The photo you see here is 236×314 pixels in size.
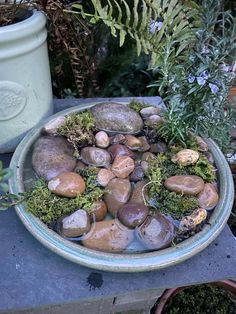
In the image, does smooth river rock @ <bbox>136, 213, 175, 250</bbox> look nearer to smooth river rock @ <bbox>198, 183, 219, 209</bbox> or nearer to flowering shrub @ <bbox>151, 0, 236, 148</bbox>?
smooth river rock @ <bbox>198, 183, 219, 209</bbox>

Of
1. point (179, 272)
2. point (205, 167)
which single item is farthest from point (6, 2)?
point (179, 272)

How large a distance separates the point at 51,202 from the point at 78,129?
0.89ft

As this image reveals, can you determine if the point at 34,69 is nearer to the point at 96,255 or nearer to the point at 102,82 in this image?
the point at 96,255

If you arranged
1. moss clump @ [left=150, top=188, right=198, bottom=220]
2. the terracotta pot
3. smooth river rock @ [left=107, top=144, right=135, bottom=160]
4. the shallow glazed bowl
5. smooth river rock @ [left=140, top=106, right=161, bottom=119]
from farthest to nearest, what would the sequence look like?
1. the terracotta pot
2. smooth river rock @ [left=140, top=106, right=161, bottom=119]
3. smooth river rock @ [left=107, top=144, right=135, bottom=160]
4. moss clump @ [left=150, top=188, right=198, bottom=220]
5. the shallow glazed bowl

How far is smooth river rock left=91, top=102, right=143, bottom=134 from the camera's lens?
3.73ft

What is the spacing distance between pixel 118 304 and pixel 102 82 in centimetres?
116

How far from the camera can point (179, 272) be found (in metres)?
0.89

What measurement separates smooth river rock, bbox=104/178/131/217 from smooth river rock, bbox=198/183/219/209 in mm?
191

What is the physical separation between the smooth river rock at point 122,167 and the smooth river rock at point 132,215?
0.36 feet

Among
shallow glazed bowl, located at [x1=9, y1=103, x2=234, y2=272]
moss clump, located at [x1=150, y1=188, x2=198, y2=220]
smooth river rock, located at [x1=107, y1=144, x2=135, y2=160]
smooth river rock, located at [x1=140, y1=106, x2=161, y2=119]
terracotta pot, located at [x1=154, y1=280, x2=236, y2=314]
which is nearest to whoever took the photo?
shallow glazed bowl, located at [x1=9, y1=103, x2=234, y2=272]

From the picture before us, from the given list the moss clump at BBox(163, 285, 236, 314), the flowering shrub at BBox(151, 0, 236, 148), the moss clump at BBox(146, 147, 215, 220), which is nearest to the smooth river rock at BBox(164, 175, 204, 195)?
the moss clump at BBox(146, 147, 215, 220)

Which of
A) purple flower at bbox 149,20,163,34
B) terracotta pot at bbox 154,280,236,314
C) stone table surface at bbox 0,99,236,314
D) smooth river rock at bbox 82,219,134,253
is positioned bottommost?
terracotta pot at bbox 154,280,236,314

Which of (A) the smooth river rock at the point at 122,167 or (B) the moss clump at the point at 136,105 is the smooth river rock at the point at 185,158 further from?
(B) the moss clump at the point at 136,105

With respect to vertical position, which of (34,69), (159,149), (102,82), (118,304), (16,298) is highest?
(34,69)
